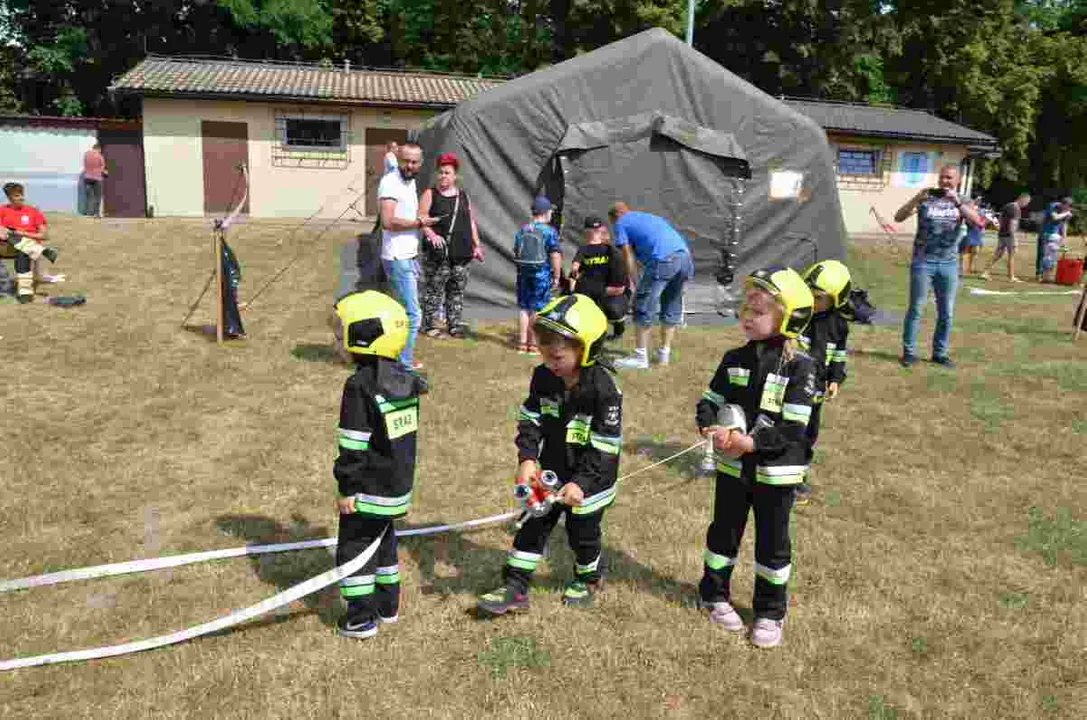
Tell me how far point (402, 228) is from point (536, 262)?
1.79 metres

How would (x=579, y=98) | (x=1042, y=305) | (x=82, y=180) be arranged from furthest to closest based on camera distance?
1. (x=82, y=180)
2. (x=1042, y=305)
3. (x=579, y=98)

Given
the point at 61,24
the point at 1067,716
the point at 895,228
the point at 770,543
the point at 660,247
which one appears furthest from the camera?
the point at 61,24

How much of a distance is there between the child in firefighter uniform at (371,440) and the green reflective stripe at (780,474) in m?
1.58

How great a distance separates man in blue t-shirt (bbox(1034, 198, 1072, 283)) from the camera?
18125 mm

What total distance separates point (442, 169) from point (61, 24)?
30.5 metres

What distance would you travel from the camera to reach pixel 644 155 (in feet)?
36.9

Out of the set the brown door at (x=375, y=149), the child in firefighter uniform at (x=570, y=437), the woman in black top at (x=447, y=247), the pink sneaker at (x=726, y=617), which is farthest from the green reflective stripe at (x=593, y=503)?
the brown door at (x=375, y=149)

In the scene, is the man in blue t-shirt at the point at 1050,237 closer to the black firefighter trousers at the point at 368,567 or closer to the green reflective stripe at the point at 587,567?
the green reflective stripe at the point at 587,567

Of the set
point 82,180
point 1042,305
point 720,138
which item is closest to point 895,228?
point 1042,305

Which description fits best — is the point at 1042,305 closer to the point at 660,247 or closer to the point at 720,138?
the point at 720,138

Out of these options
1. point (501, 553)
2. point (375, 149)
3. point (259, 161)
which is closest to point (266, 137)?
point (259, 161)

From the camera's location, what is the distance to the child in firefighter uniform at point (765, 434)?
3.74 meters

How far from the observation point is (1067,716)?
354 cm

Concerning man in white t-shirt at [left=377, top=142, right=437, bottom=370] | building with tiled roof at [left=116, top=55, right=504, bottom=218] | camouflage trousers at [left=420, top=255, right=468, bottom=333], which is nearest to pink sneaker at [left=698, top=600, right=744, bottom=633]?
man in white t-shirt at [left=377, top=142, right=437, bottom=370]
